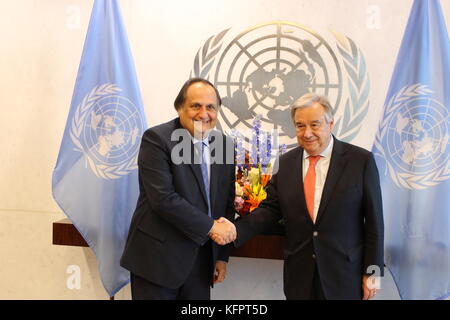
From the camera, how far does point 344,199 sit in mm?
1896

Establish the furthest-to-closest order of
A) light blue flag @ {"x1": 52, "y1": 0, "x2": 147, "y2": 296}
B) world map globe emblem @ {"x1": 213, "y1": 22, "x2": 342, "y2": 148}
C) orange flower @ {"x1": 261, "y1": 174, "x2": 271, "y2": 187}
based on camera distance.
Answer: world map globe emblem @ {"x1": 213, "y1": 22, "x2": 342, "y2": 148} → light blue flag @ {"x1": 52, "y1": 0, "x2": 147, "y2": 296} → orange flower @ {"x1": 261, "y1": 174, "x2": 271, "y2": 187}

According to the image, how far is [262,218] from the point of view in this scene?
7.09ft

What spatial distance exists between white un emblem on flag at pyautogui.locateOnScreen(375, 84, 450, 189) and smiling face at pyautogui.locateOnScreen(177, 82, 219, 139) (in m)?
1.04

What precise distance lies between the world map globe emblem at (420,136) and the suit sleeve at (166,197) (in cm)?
117

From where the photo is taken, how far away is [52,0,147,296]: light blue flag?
2645 millimetres

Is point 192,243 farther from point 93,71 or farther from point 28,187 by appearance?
point 28,187

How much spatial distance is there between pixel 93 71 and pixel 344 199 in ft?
5.68

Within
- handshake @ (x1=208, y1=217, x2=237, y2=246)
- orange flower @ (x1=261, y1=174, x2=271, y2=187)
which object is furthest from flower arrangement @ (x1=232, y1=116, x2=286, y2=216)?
handshake @ (x1=208, y1=217, x2=237, y2=246)

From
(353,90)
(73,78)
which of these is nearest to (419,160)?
(353,90)

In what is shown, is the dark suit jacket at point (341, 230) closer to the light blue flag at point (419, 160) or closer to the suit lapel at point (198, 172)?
the suit lapel at point (198, 172)

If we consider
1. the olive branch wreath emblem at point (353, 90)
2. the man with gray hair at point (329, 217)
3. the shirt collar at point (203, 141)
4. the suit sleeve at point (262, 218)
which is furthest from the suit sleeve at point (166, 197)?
the olive branch wreath emblem at point (353, 90)

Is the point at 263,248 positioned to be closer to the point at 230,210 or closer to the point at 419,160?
the point at 230,210

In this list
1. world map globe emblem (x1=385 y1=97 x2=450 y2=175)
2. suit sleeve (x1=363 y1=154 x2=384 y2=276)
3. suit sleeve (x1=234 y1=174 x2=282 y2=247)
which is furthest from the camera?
world map globe emblem (x1=385 y1=97 x2=450 y2=175)

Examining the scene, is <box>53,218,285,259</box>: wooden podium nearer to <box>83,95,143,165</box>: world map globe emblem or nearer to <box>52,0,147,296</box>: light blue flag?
<box>52,0,147,296</box>: light blue flag
